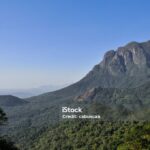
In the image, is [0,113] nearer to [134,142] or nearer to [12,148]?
[12,148]

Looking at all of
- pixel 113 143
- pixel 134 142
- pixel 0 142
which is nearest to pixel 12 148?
pixel 0 142

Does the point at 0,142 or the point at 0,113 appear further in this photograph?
the point at 0,113

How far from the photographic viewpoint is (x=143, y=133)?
75125 mm

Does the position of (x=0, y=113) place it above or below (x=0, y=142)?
above

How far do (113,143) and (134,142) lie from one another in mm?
128154

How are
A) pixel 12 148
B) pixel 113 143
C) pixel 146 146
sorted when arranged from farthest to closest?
pixel 113 143, pixel 12 148, pixel 146 146

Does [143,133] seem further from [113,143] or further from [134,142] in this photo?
[113,143]

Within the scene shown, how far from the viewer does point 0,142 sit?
241 feet

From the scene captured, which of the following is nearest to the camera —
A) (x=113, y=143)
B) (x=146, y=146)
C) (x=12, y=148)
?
(x=146, y=146)

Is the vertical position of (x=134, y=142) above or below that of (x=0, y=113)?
below

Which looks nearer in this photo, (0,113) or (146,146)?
(146,146)

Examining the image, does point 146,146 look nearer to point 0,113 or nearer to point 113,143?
point 0,113

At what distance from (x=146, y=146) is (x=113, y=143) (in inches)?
5042

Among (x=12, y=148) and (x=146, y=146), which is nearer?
(x=146, y=146)
